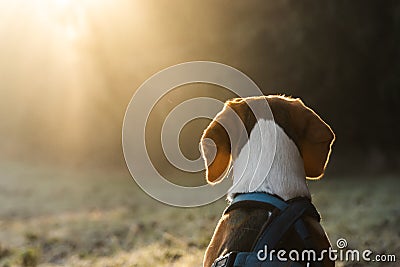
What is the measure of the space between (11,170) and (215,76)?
7.51 metres

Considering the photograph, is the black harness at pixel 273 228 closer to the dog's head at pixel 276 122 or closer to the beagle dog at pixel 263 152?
the beagle dog at pixel 263 152

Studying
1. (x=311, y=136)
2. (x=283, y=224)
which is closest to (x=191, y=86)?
(x=311, y=136)

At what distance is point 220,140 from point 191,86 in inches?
275

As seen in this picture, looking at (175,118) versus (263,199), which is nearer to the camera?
(263,199)

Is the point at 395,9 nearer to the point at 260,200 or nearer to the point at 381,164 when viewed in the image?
the point at 381,164

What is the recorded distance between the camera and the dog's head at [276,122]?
3188mm

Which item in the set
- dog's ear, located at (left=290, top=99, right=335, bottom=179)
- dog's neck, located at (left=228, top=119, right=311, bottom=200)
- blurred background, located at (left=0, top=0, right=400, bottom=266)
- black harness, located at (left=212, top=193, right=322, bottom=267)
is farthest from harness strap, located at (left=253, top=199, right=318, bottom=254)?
blurred background, located at (left=0, top=0, right=400, bottom=266)

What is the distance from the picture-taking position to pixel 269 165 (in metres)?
3.22

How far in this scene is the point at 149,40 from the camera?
11.7 metres

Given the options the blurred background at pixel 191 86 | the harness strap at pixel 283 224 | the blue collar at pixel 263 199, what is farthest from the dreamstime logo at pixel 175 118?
the harness strap at pixel 283 224

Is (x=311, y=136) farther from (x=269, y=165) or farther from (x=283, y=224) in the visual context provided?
(x=283, y=224)

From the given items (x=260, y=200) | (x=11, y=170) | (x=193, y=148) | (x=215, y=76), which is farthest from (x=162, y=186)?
(x=11, y=170)

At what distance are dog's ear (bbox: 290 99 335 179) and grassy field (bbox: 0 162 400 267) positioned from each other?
6.18 feet

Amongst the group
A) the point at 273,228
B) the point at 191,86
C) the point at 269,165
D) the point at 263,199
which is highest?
the point at 191,86
